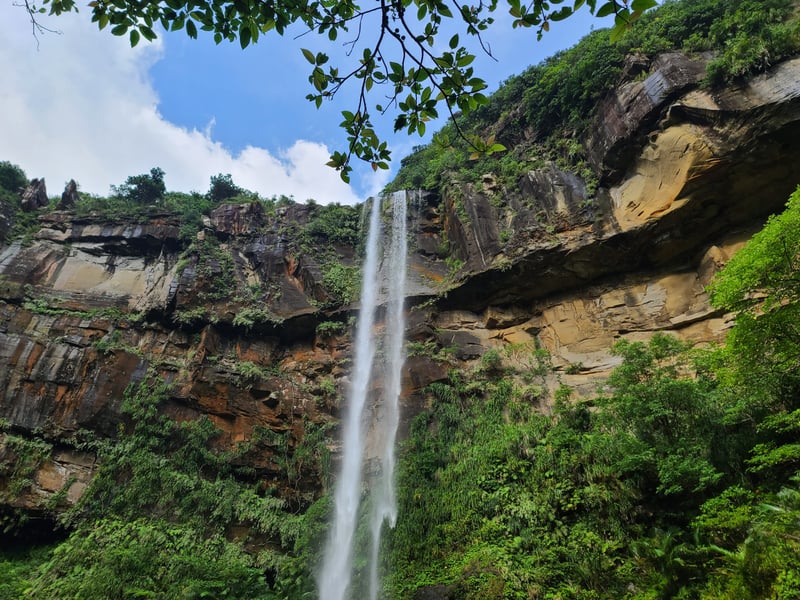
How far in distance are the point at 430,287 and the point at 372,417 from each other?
546cm

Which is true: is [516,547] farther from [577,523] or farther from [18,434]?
[18,434]

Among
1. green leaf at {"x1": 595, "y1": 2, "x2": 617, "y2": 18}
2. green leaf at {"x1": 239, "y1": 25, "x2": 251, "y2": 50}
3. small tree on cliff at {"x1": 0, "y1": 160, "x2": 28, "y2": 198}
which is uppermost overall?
small tree on cliff at {"x1": 0, "y1": 160, "x2": 28, "y2": 198}

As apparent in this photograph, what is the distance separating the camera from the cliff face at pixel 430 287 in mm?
11453

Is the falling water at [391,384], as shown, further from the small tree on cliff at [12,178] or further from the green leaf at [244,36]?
the small tree on cliff at [12,178]

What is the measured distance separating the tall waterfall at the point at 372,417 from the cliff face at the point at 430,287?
0.57 m

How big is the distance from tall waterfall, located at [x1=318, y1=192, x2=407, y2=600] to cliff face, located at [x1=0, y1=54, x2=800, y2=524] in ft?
1.88

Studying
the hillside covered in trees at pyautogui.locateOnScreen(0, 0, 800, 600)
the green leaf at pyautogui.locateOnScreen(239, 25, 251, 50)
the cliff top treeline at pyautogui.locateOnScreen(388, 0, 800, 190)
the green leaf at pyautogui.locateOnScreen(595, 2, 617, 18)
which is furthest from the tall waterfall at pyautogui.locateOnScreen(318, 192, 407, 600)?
the green leaf at pyautogui.locateOnScreen(595, 2, 617, 18)

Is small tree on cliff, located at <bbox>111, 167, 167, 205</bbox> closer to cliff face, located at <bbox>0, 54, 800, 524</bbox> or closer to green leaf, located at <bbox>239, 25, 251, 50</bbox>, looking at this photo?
cliff face, located at <bbox>0, 54, 800, 524</bbox>

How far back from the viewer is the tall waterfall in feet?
34.3

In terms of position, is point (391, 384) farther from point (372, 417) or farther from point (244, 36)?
point (244, 36)

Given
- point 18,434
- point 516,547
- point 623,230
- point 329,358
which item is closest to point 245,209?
point 329,358

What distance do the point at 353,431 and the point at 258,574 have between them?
471 centimetres

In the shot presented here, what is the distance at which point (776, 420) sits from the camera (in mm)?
6098

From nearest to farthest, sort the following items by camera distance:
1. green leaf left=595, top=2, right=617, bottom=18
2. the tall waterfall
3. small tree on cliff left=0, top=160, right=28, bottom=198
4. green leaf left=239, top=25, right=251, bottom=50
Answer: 1. green leaf left=595, top=2, right=617, bottom=18
2. green leaf left=239, top=25, right=251, bottom=50
3. the tall waterfall
4. small tree on cliff left=0, top=160, right=28, bottom=198
